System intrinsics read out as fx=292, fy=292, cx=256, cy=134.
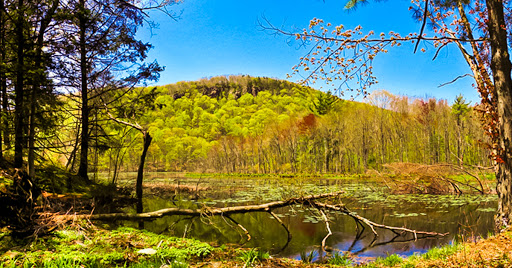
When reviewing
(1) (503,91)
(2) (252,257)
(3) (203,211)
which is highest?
(1) (503,91)

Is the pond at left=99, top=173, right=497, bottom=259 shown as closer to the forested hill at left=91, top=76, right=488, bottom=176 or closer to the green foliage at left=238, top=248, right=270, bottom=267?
the green foliage at left=238, top=248, right=270, bottom=267

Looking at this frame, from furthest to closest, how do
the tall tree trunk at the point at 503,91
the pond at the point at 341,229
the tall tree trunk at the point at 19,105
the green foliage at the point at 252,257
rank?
1. the pond at the point at 341,229
2. the tall tree trunk at the point at 503,91
3. the tall tree trunk at the point at 19,105
4. the green foliage at the point at 252,257

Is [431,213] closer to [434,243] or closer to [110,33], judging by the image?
[434,243]

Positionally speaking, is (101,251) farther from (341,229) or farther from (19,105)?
(341,229)

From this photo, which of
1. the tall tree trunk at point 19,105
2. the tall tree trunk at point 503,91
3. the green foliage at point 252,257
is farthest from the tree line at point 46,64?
the tall tree trunk at point 503,91

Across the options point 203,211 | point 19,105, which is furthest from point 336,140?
point 19,105

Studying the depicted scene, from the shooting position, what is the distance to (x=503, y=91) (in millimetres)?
6336

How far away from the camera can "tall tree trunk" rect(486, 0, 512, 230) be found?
20.7 feet

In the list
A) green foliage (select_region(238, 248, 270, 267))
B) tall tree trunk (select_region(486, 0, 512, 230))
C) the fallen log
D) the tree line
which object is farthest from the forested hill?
tall tree trunk (select_region(486, 0, 512, 230))

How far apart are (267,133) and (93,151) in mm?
48744

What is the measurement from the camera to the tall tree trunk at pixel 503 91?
20.7 feet

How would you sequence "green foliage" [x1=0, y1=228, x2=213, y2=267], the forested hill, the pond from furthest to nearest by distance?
the forested hill
the pond
"green foliage" [x1=0, y1=228, x2=213, y2=267]

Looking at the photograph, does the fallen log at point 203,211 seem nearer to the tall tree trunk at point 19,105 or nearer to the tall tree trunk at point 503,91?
the tall tree trunk at point 19,105

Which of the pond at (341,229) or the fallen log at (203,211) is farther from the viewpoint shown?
the pond at (341,229)
